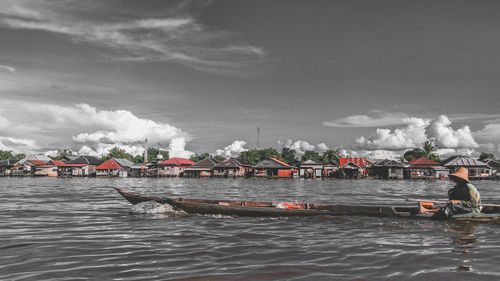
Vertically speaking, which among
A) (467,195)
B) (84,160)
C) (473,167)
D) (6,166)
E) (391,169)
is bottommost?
(467,195)

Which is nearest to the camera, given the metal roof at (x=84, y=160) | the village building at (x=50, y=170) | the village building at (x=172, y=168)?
the village building at (x=172, y=168)

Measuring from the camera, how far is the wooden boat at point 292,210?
30.0ft

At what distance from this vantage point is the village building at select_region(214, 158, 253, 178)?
59.7 meters

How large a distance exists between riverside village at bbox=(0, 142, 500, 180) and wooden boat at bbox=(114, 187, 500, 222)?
46.2m

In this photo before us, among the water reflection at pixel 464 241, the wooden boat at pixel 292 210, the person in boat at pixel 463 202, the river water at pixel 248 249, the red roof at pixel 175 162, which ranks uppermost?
the red roof at pixel 175 162

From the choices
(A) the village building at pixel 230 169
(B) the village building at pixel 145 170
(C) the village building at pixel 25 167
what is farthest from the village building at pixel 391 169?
(C) the village building at pixel 25 167

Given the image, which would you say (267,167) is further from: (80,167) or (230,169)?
(80,167)

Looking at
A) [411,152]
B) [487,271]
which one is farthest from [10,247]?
[411,152]

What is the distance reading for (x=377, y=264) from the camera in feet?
16.9

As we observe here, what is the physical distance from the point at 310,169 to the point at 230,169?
46.3 ft

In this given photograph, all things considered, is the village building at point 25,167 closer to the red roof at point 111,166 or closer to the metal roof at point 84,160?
the metal roof at point 84,160

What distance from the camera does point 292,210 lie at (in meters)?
9.72

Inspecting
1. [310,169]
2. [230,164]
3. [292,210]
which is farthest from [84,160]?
[292,210]

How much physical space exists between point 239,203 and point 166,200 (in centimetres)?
236
